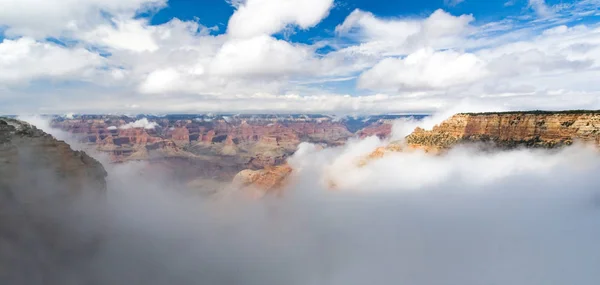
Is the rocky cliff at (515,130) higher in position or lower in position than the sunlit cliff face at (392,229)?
higher

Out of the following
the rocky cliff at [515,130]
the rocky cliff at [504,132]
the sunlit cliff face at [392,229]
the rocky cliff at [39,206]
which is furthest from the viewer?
the rocky cliff at [504,132]

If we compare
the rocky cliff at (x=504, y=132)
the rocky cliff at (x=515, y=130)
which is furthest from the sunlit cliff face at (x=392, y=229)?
the rocky cliff at (x=515, y=130)

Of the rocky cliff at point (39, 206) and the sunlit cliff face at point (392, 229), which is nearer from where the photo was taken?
the rocky cliff at point (39, 206)

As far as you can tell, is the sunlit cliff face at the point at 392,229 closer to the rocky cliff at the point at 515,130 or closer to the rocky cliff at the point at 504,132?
the rocky cliff at the point at 504,132

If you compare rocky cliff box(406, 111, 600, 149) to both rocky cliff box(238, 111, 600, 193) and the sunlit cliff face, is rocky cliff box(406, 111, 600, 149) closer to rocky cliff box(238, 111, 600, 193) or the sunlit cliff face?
rocky cliff box(238, 111, 600, 193)

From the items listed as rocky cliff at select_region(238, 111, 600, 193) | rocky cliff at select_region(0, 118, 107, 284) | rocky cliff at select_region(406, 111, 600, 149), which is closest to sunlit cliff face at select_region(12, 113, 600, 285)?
rocky cliff at select_region(0, 118, 107, 284)

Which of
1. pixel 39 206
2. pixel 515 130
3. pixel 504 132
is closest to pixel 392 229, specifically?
pixel 515 130

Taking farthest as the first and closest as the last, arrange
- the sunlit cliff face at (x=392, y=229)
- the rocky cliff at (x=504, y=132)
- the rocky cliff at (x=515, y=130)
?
the rocky cliff at (x=504, y=132)
the rocky cliff at (x=515, y=130)
the sunlit cliff face at (x=392, y=229)
